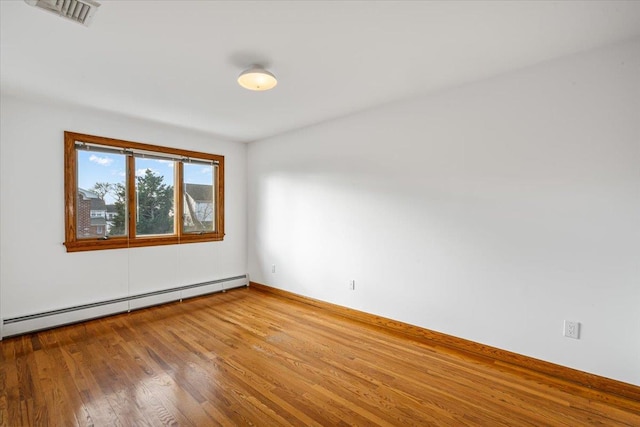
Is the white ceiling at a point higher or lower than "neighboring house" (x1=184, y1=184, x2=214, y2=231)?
higher

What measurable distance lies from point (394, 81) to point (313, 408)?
9.09 ft

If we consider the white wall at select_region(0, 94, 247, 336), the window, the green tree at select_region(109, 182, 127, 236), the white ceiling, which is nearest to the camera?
the white ceiling

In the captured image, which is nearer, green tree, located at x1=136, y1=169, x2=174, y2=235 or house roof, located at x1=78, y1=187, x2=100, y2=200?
house roof, located at x1=78, y1=187, x2=100, y2=200

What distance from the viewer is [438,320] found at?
2994 mm

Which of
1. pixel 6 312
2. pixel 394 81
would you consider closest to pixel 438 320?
pixel 394 81

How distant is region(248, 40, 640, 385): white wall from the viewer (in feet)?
7.06

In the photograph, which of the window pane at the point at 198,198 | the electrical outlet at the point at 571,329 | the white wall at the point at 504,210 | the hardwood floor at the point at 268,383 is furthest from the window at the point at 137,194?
the electrical outlet at the point at 571,329

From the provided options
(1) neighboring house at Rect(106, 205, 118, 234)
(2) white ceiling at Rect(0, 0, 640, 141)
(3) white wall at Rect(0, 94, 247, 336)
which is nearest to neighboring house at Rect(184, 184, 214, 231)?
(3) white wall at Rect(0, 94, 247, 336)

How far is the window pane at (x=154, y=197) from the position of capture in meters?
4.03

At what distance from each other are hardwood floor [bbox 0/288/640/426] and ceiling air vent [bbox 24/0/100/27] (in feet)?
8.22

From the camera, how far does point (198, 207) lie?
4676 mm

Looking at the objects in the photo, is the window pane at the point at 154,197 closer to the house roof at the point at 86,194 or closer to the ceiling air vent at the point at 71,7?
the house roof at the point at 86,194

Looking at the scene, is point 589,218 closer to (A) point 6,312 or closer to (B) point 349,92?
(B) point 349,92

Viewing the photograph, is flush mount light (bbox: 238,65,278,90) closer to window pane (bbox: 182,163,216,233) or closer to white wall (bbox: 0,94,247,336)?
white wall (bbox: 0,94,247,336)
